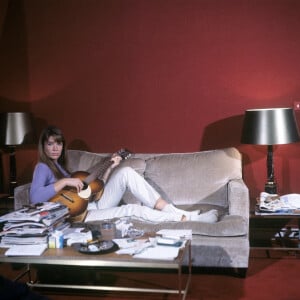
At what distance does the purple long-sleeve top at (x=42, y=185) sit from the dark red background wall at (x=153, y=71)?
37.3 inches

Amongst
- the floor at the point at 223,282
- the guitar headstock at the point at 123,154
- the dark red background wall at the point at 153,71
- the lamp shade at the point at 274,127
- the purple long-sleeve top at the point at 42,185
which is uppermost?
the dark red background wall at the point at 153,71

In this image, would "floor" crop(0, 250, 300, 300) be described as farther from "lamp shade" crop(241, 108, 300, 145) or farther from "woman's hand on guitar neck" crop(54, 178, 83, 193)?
"lamp shade" crop(241, 108, 300, 145)

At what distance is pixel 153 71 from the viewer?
4.02m

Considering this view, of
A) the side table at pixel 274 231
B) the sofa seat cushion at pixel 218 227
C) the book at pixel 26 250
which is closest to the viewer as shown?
the book at pixel 26 250

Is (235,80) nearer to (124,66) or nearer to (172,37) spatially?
(172,37)

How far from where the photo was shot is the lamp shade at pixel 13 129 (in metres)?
3.71

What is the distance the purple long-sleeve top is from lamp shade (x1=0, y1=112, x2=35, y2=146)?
0.57m

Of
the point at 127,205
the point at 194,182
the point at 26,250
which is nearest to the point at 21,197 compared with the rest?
the point at 127,205

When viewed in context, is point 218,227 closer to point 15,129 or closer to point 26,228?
point 26,228

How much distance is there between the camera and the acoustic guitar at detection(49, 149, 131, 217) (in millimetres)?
3176

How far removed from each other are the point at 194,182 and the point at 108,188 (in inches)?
27.1

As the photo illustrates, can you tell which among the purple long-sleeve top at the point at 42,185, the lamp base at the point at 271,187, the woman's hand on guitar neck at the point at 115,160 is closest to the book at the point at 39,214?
the purple long-sleeve top at the point at 42,185

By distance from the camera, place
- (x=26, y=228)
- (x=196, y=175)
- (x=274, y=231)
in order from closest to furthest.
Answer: (x=26, y=228), (x=196, y=175), (x=274, y=231)

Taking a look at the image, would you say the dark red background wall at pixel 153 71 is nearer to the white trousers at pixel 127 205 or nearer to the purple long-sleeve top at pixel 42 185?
the white trousers at pixel 127 205
